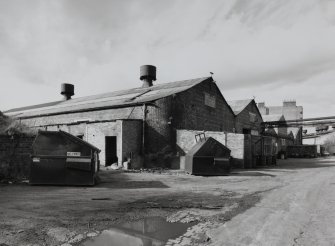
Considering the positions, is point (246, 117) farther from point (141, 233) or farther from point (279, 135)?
point (141, 233)

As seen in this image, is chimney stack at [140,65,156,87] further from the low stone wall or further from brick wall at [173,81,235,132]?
the low stone wall

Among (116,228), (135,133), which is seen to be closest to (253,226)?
(116,228)

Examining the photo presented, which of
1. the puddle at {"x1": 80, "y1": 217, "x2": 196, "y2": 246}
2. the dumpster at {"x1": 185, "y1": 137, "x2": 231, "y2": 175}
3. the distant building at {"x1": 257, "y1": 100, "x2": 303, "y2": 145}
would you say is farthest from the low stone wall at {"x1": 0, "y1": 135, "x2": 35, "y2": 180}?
the distant building at {"x1": 257, "y1": 100, "x2": 303, "y2": 145}

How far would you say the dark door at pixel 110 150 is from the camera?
1914 centimetres

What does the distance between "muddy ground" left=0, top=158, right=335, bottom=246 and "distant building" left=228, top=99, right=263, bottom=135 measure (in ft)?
69.8

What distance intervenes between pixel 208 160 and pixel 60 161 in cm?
749

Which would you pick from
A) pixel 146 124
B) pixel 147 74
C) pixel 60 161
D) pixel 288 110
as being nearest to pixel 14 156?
pixel 60 161

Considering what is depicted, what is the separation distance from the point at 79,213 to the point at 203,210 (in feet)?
8.92

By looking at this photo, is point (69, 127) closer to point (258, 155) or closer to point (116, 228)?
point (258, 155)

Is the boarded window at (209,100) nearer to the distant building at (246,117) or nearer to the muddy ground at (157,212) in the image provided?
the distant building at (246,117)

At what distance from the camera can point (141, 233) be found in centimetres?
485

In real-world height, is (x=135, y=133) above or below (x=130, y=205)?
above

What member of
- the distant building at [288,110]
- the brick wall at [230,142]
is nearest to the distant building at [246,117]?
the brick wall at [230,142]

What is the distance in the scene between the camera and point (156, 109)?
19.9m
